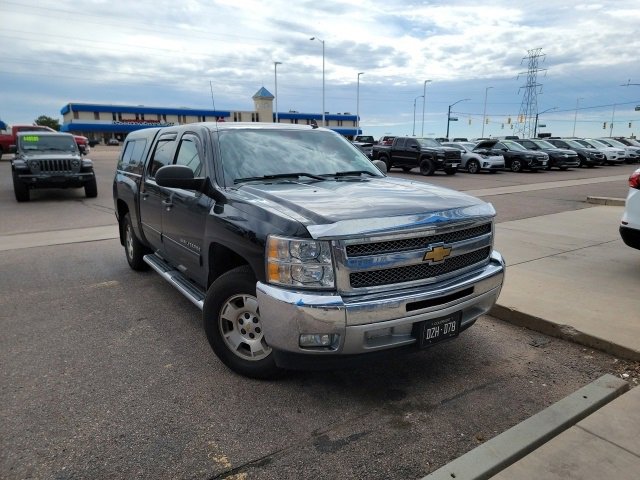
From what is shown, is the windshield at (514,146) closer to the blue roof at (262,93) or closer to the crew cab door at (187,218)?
the crew cab door at (187,218)

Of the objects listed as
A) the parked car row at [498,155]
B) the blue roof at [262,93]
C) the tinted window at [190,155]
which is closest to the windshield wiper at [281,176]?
the tinted window at [190,155]

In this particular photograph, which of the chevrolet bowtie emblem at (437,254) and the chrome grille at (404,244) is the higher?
the chrome grille at (404,244)

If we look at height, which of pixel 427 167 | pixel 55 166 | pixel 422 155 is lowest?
pixel 427 167

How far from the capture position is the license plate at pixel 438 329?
10.2 feet

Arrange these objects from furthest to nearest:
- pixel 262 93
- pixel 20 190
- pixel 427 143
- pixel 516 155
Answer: pixel 262 93
pixel 516 155
pixel 427 143
pixel 20 190

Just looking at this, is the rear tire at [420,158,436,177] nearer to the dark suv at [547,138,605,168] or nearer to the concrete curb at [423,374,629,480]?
the dark suv at [547,138,605,168]

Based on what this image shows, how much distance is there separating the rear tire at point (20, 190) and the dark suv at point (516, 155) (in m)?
22.6

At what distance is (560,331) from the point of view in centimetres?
435

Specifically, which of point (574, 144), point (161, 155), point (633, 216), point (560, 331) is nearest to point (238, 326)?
point (161, 155)

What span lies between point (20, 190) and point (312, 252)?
45.1ft

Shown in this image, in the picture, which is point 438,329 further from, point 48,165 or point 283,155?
point 48,165

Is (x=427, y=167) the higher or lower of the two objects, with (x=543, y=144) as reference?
lower

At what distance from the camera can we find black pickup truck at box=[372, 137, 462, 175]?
78.7 feet

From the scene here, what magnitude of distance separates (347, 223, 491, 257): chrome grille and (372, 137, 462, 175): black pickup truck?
70.2 feet
